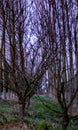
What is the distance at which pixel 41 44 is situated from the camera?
796 cm

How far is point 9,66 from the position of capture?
805cm

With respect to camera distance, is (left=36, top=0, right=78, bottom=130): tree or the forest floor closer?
(left=36, top=0, right=78, bottom=130): tree

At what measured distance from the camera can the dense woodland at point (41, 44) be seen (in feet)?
22.1

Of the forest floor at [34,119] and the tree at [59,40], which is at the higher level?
the tree at [59,40]

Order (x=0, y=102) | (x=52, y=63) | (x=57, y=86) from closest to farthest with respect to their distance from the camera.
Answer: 1. (x=57, y=86)
2. (x=52, y=63)
3. (x=0, y=102)

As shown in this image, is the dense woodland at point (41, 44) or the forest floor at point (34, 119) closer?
the dense woodland at point (41, 44)

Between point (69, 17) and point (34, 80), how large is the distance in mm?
1754

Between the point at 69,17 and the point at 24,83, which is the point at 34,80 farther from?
the point at 69,17

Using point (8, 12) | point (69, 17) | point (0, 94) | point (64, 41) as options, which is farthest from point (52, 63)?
point (0, 94)

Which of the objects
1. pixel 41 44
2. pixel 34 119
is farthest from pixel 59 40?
pixel 34 119

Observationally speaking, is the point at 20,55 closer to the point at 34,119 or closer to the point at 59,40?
the point at 59,40

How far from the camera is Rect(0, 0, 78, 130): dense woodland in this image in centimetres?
675

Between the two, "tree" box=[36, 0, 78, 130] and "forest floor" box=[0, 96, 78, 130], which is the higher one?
"tree" box=[36, 0, 78, 130]

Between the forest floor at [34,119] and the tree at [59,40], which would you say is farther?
the forest floor at [34,119]
